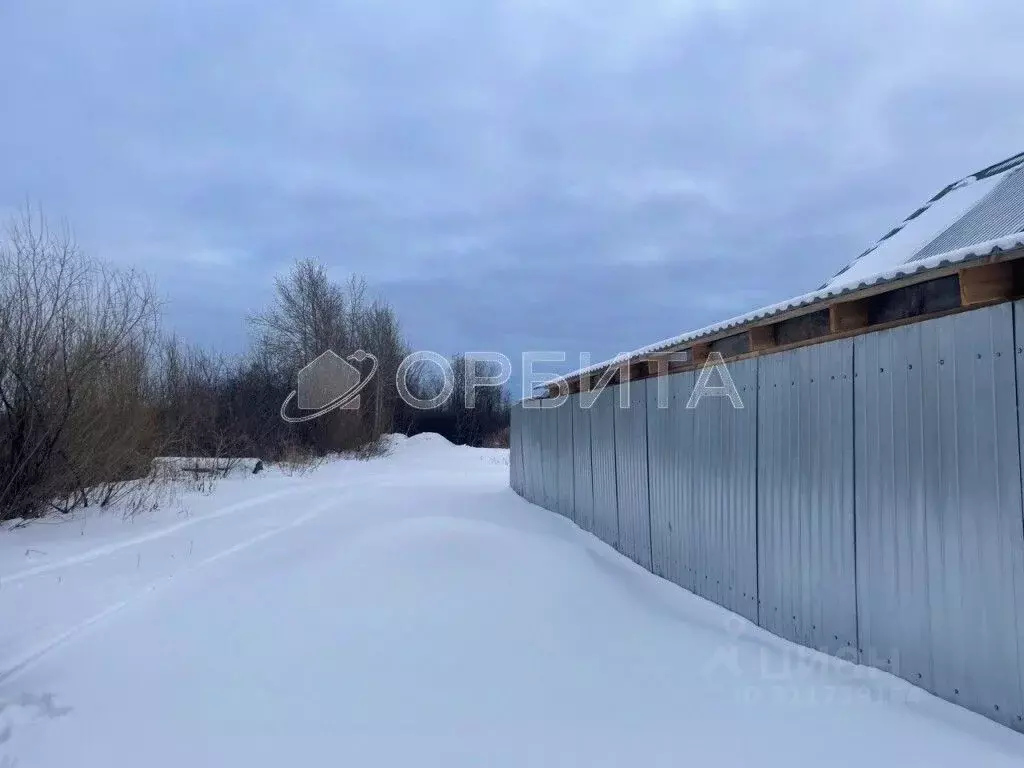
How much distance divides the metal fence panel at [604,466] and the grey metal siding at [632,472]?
0.15 m

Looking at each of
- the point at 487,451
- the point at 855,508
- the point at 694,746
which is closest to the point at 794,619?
the point at 855,508

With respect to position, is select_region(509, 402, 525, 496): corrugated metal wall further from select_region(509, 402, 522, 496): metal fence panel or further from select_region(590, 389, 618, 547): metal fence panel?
select_region(590, 389, 618, 547): metal fence panel

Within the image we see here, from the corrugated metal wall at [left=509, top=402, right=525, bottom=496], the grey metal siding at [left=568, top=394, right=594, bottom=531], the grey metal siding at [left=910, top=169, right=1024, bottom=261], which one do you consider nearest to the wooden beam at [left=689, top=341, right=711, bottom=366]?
the grey metal siding at [left=910, top=169, right=1024, bottom=261]

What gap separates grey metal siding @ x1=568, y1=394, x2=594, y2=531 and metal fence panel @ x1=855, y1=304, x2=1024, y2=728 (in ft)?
16.8

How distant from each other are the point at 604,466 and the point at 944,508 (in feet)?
16.6

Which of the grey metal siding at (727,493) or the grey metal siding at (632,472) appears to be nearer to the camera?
the grey metal siding at (727,493)

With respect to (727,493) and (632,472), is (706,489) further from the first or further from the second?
(632,472)

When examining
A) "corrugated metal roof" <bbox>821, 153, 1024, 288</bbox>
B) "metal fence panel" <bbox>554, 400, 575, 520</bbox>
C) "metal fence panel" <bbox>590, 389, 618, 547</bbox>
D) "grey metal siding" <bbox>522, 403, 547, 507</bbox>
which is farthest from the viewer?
"grey metal siding" <bbox>522, 403, 547, 507</bbox>

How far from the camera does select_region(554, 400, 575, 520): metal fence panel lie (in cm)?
967

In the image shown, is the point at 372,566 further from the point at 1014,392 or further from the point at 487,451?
the point at 487,451

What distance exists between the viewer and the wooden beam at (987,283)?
2.82 meters

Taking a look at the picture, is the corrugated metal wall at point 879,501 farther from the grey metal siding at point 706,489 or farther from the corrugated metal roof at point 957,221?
the corrugated metal roof at point 957,221

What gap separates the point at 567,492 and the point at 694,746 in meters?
6.70

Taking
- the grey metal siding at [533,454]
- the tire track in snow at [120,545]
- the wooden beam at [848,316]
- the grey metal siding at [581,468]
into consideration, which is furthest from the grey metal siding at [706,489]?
the tire track in snow at [120,545]
